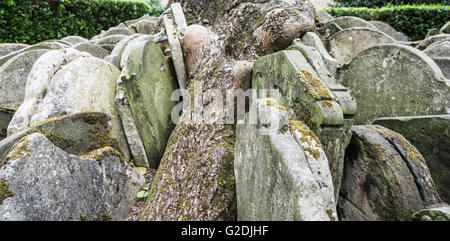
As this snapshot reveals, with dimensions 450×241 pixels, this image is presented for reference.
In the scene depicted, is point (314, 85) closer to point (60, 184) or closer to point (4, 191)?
point (60, 184)

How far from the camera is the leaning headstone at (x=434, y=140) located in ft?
7.36

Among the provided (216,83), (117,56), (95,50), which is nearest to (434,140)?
(216,83)

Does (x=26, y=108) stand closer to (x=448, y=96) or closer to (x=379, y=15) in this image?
(x=448, y=96)

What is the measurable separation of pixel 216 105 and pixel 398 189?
1916mm

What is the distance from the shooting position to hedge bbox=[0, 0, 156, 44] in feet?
24.7

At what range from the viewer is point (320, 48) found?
3.39m

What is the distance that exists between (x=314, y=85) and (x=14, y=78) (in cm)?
450

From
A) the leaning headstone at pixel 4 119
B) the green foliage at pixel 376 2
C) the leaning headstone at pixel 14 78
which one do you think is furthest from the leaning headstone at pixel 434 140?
the green foliage at pixel 376 2

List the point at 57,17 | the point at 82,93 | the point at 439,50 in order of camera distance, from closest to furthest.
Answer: the point at 82,93 < the point at 439,50 < the point at 57,17

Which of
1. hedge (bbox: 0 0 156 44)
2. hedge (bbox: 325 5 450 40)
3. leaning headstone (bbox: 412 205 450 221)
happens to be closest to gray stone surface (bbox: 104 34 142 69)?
leaning headstone (bbox: 412 205 450 221)

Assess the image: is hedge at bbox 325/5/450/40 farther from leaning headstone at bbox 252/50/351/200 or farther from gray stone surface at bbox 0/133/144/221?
gray stone surface at bbox 0/133/144/221

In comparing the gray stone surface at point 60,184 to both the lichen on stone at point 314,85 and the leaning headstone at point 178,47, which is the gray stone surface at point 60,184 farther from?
the lichen on stone at point 314,85

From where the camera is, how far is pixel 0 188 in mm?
1651
